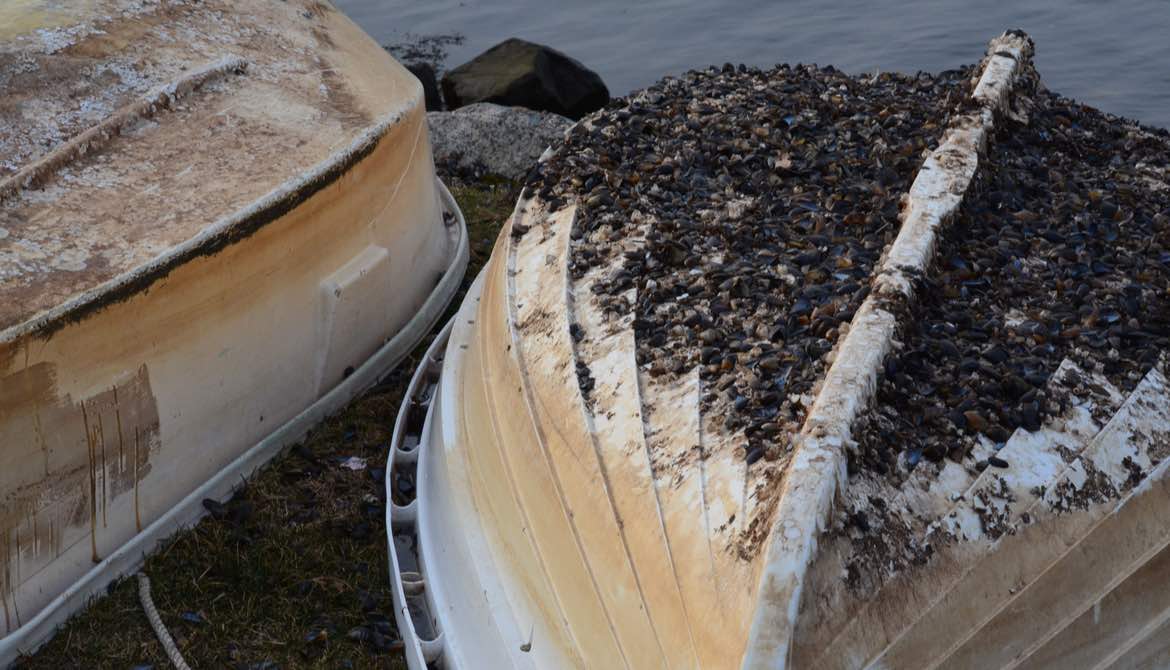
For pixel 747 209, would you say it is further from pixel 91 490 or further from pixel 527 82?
pixel 527 82

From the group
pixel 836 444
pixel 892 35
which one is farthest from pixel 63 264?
pixel 892 35

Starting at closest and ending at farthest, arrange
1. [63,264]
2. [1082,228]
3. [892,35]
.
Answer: [1082,228] < [63,264] < [892,35]

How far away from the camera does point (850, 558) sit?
2.91 meters

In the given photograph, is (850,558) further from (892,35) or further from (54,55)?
(892,35)

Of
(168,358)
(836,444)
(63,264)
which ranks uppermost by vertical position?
(836,444)

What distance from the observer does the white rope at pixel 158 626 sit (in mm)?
4418

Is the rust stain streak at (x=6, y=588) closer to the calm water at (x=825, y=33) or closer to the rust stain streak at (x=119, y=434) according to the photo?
the rust stain streak at (x=119, y=434)

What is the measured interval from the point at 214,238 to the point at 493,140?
4720mm

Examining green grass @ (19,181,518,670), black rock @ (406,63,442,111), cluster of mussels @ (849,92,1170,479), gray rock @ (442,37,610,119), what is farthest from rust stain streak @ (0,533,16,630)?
black rock @ (406,63,442,111)

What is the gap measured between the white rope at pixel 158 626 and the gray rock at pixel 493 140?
16.6 ft

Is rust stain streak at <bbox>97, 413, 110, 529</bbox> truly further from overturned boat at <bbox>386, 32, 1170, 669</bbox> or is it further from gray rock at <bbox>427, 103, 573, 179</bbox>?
gray rock at <bbox>427, 103, 573, 179</bbox>

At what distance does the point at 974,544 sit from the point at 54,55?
187 inches

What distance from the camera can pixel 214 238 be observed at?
4797 millimetres

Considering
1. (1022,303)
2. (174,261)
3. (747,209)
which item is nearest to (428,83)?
(174,261)
